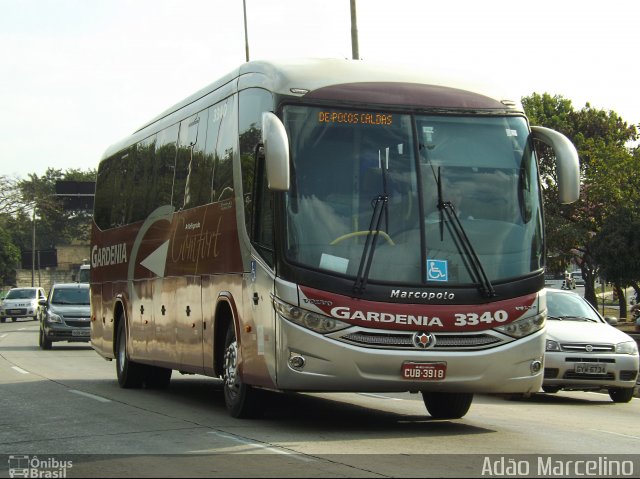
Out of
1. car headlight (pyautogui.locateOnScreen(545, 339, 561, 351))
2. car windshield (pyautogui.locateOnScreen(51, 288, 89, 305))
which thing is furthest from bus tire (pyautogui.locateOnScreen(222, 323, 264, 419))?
car windshield (pyautogui.locateOnScreen(51, 288, 89, 305))

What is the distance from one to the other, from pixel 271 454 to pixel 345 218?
2.65m

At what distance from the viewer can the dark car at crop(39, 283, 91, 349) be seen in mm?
33094

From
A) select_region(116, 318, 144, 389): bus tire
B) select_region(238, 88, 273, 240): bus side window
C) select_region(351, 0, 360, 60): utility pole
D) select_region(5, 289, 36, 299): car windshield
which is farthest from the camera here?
select_region(5, 289, 36, 299): car windshield

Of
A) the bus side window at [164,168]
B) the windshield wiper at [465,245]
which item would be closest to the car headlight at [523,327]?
the windshield wiper at [465,245]

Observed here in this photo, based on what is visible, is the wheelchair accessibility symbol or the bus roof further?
the bus roof

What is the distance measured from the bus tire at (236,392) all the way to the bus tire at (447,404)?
1.99 meters

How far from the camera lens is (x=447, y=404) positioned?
13.6 metres

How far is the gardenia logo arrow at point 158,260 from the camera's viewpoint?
53.1 ft

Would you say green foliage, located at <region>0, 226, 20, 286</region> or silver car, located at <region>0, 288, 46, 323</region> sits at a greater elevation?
green foliage, located at <region>0, 226, 20, 286</region>

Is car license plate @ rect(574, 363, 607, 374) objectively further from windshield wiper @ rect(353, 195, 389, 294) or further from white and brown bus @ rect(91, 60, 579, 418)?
windshield wiper @ rect(353, 195, 389, 294)

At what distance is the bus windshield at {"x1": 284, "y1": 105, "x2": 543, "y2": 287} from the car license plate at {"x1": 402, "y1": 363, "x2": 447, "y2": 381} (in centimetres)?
79

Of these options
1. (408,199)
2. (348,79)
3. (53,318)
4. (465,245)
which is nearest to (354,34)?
(53,318)

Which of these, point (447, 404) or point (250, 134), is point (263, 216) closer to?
point (250, 134)

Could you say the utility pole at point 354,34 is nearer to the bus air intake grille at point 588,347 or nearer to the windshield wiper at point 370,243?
the bus air intake grille at point 588,347
